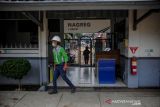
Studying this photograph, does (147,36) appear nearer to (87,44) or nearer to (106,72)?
(106,72)

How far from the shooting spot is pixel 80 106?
9672mm

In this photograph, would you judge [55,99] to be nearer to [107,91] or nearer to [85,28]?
[107,91]

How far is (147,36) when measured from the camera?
1215 cm

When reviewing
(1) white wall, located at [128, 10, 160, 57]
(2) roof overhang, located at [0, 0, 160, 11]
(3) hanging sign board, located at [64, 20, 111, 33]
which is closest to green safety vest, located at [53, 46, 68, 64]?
(2) roof overhang, located at [0, 0, 160, 11]

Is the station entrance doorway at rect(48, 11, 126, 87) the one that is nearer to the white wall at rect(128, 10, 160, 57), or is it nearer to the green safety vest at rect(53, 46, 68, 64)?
the white wall at rect(128, 10, 160, 57)

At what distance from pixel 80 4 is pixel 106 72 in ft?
13.8

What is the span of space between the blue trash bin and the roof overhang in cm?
375

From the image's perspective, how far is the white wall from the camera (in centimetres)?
1211

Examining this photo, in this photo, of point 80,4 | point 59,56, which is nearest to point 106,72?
point 59,56

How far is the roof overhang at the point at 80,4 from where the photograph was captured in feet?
30.6

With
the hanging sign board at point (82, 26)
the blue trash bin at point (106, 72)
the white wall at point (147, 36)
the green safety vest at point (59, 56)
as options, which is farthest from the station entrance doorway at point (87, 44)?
the green safety vest at point (59, 56)

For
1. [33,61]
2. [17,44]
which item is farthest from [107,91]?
[17,44]

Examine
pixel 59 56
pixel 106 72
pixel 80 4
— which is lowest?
pixel 106 72

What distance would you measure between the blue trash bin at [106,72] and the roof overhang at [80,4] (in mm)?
3746
